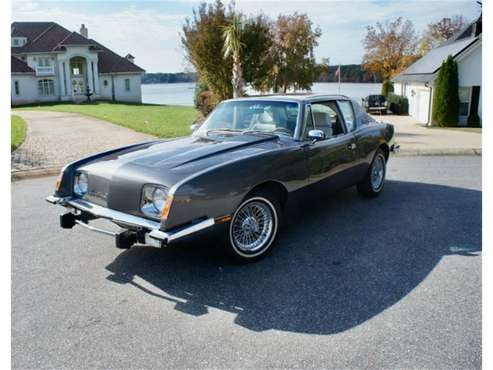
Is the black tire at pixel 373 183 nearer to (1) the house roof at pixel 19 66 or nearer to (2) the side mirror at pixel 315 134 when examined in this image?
(2) the side mirror at pixel 315 134

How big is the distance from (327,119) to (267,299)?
281 cm

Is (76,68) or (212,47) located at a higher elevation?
(76,68)

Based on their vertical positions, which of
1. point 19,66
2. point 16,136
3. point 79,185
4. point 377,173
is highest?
point 19,66

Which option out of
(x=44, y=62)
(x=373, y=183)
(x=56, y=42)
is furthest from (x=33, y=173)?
(x=56, y=42)

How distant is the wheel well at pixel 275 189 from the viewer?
4461 millimetres

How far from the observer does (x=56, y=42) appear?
44.4m

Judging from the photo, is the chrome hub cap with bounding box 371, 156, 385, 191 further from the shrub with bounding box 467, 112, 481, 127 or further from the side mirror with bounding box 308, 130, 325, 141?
the shrub with bounding box 467, 112, 481, 127

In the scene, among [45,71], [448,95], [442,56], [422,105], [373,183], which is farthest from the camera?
[45,71]

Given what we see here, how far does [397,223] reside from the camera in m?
5.73

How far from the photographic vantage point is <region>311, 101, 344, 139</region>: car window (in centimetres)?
552

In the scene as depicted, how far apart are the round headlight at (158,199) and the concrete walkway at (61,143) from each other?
6102 millimetres

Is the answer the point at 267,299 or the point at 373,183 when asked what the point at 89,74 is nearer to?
the point at 373,183

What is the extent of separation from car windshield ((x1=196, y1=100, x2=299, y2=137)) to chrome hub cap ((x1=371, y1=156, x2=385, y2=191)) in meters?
2.17
